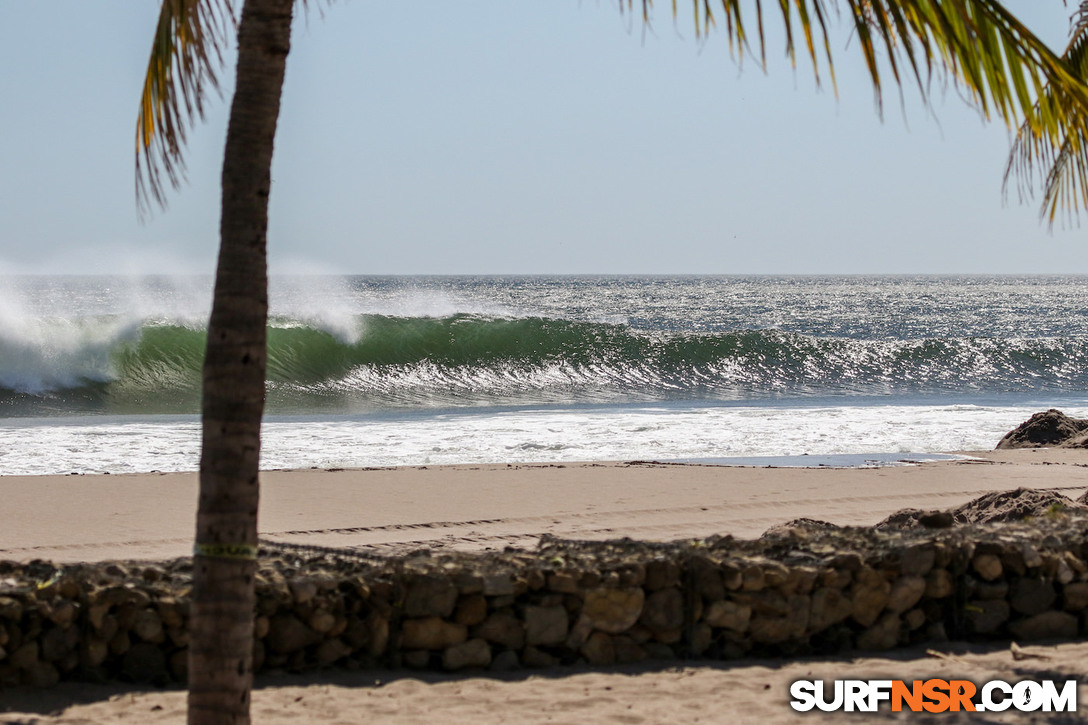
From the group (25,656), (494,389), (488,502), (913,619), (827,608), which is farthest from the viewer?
(494,389)

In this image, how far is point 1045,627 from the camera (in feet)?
16.3

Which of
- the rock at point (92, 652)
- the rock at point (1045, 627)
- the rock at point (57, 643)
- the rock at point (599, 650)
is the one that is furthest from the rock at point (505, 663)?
the rock at point (1045, 627)

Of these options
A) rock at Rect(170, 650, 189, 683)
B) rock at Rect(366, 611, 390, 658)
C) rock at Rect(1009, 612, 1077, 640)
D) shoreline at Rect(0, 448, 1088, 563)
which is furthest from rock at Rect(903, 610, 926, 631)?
rock at Rect(170, 650, 189, 683)

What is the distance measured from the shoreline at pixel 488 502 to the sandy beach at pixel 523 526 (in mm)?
24

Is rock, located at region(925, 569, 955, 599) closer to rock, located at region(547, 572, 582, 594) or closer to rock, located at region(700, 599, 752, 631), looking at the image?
rock, located at region(700, 599, 752, 631)

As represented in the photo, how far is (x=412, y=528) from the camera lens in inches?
303

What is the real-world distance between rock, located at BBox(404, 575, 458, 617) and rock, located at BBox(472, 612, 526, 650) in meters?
0.18

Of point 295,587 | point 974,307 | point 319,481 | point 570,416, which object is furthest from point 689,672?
point 974,307

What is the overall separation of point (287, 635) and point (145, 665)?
0.55 meters

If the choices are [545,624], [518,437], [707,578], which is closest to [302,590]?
[545,624]

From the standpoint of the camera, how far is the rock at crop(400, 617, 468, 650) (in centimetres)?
445

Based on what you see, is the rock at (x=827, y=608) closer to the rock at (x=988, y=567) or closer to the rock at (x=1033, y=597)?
the rock at (x=988, y=567)

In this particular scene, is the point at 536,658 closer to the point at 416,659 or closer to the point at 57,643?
the point at 416,659

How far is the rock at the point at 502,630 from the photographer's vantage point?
450 centimetres
